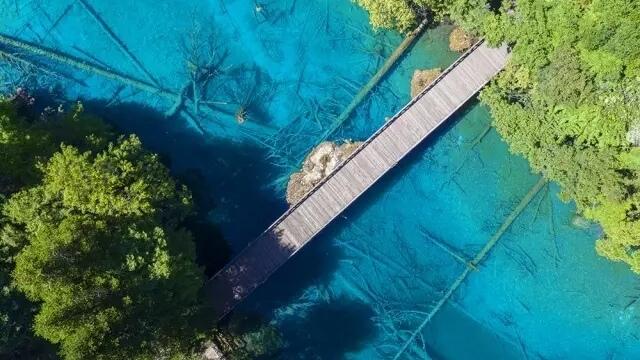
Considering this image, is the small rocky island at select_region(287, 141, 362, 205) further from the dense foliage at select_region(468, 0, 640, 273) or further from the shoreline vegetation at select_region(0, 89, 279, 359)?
the dense foliage at select_region(468, 0, 640, 273)

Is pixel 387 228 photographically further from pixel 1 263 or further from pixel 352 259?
pixel 1 263

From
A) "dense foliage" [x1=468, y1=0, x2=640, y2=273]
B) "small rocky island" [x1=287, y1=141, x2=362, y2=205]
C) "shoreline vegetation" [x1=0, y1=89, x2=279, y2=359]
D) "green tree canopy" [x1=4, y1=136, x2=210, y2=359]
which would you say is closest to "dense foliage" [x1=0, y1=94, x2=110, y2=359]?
"shoreline vegetation" [x1=0, y1=89, x2=279, y2=359]

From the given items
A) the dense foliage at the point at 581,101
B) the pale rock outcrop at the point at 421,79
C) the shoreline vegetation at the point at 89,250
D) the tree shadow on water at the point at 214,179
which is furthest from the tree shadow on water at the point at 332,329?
the dense foliage at the point at 581,101

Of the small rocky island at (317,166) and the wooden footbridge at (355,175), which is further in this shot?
the small rocky island at (317,166)

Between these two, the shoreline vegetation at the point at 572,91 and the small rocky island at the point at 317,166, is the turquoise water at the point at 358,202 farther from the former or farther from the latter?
the shoreline vegetation at the point at 572,91

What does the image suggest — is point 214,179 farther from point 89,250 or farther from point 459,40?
point 459,40

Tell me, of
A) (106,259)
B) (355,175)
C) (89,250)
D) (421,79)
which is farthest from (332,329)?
(421,79)
